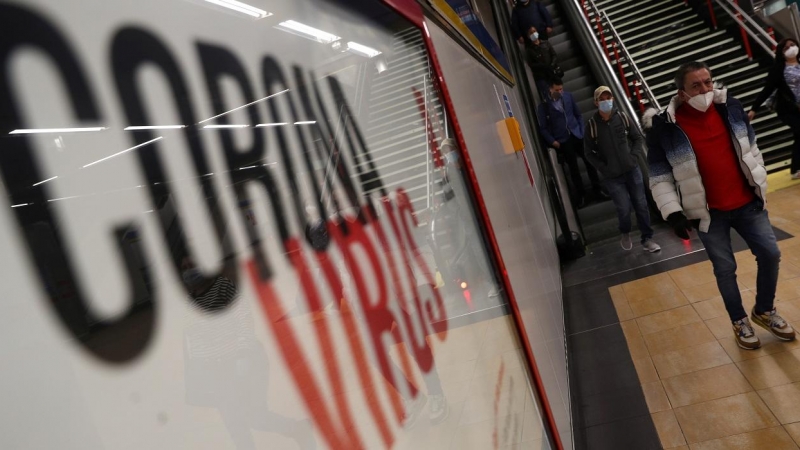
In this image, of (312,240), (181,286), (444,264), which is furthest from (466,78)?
(181,286)

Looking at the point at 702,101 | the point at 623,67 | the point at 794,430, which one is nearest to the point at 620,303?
the point at 702,101

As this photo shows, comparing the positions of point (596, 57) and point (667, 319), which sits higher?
point (596, 57)

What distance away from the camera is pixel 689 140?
11.0ft

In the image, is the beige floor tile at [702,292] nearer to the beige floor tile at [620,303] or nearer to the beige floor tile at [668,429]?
the beige floor tile at [620,303]

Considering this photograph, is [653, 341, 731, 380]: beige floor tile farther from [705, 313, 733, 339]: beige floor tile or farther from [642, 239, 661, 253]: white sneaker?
[642, 239, 661, 253]: white sneaker

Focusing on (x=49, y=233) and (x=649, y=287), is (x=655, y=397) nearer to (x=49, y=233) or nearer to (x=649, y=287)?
(x=649, y=287)

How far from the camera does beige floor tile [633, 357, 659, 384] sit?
3.69 metres

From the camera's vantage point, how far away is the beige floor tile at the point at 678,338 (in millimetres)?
3981

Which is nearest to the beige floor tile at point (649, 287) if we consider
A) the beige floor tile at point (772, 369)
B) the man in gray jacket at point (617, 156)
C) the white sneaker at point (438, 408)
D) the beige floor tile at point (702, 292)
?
the beige floor tile at point (702, 292)

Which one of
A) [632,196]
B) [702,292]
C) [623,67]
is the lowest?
[702,292]

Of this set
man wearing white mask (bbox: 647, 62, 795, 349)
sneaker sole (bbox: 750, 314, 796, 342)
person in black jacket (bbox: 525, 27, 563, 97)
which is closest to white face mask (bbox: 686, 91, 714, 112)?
man wearing white mask (bbox: 647, 62, 795, 349)

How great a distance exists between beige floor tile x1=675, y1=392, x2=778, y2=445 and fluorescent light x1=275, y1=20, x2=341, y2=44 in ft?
8.79

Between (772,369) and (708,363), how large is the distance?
36 centimetres

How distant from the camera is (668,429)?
10.1 ft
